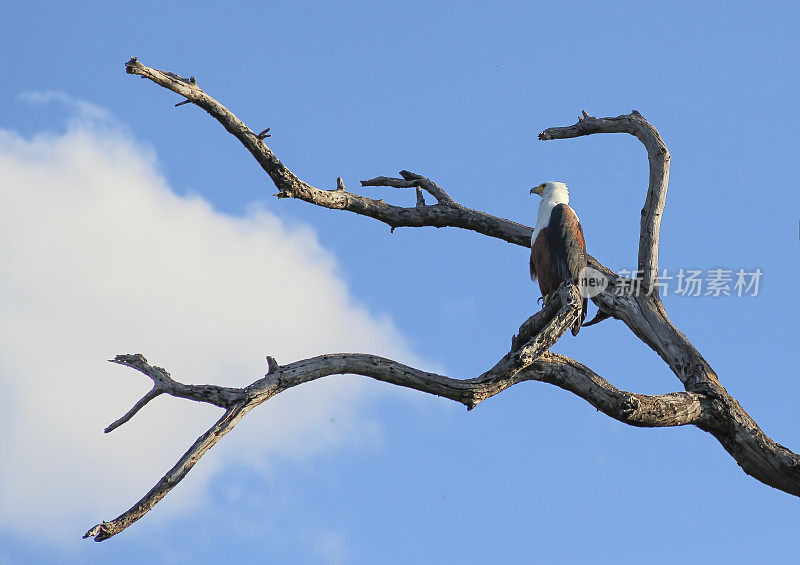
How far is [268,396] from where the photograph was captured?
5.01 m

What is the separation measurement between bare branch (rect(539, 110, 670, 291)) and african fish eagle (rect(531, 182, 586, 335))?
0.60 meters

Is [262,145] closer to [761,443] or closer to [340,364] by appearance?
[340,364]

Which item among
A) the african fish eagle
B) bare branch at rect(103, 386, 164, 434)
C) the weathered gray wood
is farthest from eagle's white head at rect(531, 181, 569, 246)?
bare branch at rect(103, 386, 164, 434)

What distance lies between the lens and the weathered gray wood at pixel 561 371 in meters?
4.93

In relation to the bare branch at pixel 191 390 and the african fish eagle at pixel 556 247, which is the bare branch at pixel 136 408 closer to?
the bare branch at pixel 191 390

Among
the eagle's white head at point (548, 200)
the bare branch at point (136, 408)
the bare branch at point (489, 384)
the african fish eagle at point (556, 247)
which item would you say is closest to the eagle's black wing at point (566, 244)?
the african fish eagle at point (556, 247)

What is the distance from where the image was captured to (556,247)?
7117mm

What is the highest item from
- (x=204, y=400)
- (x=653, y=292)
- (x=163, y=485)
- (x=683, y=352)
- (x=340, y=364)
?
(x=653, y=292)

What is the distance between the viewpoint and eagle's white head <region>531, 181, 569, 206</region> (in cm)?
769

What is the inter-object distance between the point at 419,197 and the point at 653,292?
2453 mm

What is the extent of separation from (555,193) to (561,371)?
2.73 metres

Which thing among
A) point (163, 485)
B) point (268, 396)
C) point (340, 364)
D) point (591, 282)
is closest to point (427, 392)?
point (340, 364)

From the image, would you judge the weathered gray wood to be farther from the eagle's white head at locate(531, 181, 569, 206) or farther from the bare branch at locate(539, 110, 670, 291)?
the eagle's white head at locate(531, 181, 569, 206)

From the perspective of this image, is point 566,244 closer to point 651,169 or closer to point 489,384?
point 651,169
